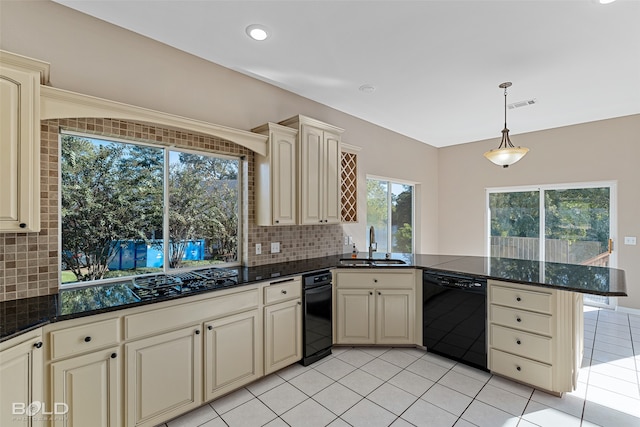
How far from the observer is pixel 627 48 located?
2.50 metres

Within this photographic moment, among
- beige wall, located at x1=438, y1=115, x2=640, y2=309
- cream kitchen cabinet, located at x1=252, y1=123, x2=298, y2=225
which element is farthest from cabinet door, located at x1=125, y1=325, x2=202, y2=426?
beige wall, located at x1=438, y1=115, x2=640, y2=309

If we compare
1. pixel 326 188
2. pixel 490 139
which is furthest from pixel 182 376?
pixel 490 139

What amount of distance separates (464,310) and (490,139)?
13.1ft

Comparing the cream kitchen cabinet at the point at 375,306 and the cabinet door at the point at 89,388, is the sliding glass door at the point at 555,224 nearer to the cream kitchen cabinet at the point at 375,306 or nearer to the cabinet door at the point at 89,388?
the cream kitchen cabinet at the point at 375,306

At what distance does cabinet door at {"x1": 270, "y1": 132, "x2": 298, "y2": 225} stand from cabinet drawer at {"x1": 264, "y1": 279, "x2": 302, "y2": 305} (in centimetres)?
63

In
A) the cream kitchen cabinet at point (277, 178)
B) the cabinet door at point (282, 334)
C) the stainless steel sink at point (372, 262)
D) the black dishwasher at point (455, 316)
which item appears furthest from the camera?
the stainless steel sink at point (372, 262)

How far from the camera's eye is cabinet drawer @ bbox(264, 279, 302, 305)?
2.49 metres

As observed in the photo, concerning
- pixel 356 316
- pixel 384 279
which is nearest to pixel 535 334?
pixel 384 279

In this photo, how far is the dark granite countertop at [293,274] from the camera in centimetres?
155

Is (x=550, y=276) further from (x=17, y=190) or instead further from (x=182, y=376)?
(x=17, y=190)

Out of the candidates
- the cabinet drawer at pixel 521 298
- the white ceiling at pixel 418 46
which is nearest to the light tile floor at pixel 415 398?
the cabinet drawer at pixel 521 298

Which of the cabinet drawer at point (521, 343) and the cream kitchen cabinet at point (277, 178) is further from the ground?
the cream kitchen cabinet at point (277, 178)

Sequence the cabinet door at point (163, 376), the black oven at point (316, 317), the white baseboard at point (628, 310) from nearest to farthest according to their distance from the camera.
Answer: the cabinet door at point (163, 376) < the black oven at point (316, 317) < the white baseboard at point (628, 310)

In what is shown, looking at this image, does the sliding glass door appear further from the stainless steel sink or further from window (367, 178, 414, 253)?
the stainless steel sink
